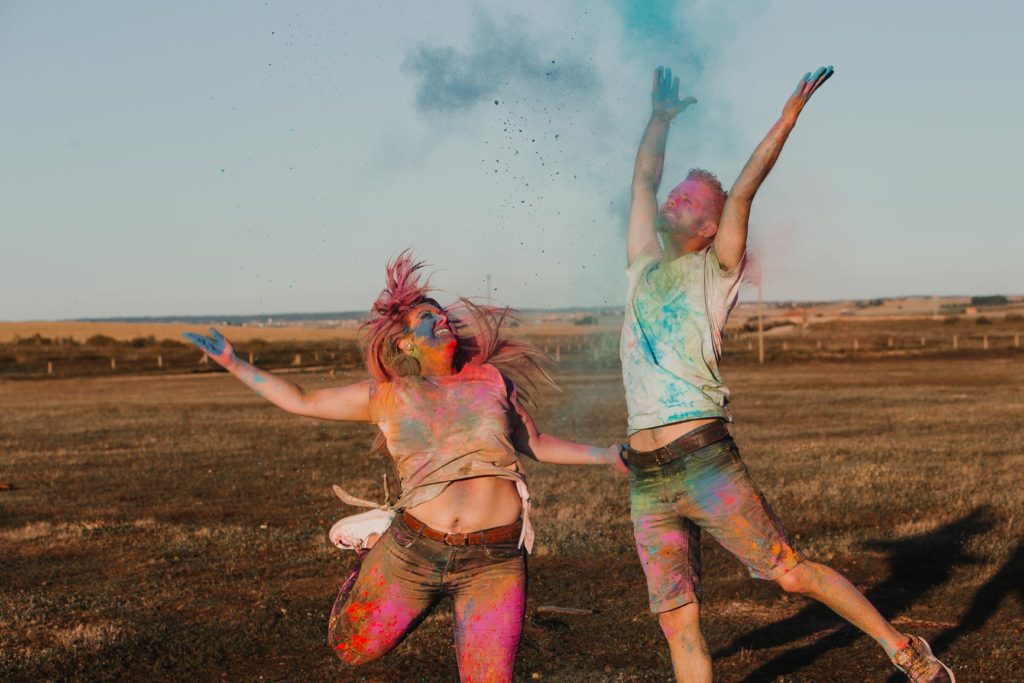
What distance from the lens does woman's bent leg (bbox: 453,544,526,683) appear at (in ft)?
15.2

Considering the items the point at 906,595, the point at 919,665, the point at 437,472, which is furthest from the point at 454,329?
the point at 906,595

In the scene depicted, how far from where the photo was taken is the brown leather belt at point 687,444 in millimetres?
5039

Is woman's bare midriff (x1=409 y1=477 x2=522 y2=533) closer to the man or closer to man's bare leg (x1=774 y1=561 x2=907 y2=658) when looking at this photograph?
the man

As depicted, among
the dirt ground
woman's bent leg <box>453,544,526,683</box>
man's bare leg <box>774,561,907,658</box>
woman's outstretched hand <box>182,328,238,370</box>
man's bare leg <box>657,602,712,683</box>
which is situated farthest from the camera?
the dirt ground

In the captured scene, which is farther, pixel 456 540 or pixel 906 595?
pixel 906 595

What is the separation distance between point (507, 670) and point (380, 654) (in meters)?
0.53

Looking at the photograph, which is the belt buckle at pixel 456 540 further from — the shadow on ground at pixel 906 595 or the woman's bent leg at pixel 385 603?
the shadow on ground at pixel 906 595

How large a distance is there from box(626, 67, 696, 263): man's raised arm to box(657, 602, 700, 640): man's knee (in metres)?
1.60

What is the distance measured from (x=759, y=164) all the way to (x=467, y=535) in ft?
6.13

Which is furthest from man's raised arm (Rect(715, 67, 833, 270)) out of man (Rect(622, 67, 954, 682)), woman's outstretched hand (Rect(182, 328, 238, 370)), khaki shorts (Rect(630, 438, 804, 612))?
woman's outstretched hand (Rect(182, 328, 238, 370))

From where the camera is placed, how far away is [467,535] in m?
4.70

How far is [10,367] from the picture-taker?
6272cm

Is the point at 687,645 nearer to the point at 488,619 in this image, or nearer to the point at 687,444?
the point at 687,444

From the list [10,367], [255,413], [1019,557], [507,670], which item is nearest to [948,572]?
[1019,557]
